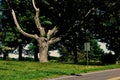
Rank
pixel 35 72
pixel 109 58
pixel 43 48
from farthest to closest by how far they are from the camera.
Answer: pixel 109 58
pixel 43 48
pixel 35 72

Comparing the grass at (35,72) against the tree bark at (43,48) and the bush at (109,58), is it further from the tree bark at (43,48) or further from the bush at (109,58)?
the bush at (109,58)

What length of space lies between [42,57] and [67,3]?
8319mm

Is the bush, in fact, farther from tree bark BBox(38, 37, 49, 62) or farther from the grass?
the grass

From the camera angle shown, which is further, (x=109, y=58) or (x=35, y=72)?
(x=109, y=58)

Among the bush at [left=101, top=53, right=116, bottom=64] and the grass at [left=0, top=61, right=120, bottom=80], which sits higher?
the bush at [left=101, top=53, right=116, bottom=64]

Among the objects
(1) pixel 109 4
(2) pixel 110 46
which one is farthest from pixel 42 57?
(2) pixel 110 46

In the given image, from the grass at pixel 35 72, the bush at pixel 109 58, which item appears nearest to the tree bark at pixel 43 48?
the bush at pixel 109 58

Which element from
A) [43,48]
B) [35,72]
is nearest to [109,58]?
[43,48]

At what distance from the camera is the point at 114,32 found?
196 ft

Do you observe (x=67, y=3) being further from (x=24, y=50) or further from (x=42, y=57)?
(x=24, y=50)

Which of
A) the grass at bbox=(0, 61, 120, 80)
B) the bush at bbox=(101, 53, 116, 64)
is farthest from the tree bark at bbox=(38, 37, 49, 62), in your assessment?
the grass at bbox=(0, 61, 120, 80)

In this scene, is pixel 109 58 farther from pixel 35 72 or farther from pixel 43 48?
pixel 35 72

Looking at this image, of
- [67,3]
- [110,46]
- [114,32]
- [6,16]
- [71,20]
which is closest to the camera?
[67,3]

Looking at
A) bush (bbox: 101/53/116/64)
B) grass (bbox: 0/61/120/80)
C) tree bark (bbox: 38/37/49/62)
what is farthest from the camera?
bush (bbox: 101/53/116/64)
